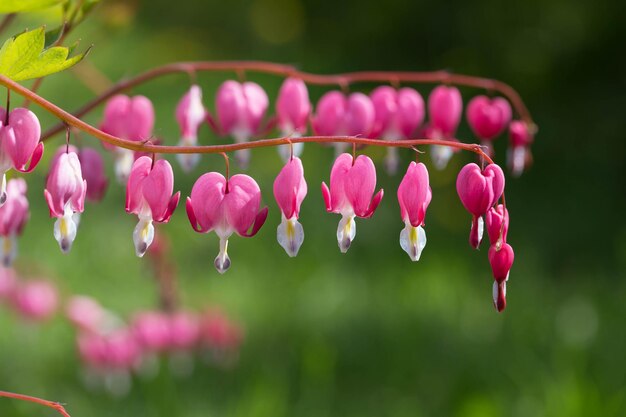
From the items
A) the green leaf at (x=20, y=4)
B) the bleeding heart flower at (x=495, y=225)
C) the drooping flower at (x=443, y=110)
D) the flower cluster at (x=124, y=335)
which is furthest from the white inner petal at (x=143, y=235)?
the flower cluster at (x=124, y=335)

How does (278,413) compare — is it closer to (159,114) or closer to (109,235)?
(109,235)

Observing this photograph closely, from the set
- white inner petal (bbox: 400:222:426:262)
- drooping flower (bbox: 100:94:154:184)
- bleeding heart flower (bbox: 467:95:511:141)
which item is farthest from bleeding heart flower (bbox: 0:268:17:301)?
white inner petal (bbox: 400:222:426:262)

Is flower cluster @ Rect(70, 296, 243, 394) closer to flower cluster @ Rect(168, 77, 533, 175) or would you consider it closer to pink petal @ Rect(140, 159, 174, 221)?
flower cluster @ Rect(168, 77, 533, 175)

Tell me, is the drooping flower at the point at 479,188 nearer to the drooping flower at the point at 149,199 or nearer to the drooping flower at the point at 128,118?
the drooping flower at the point at 149,199

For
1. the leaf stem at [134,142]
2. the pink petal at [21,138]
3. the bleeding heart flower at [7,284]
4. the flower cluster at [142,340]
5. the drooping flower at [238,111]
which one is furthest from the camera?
the bleeding heart flower at [7,284]

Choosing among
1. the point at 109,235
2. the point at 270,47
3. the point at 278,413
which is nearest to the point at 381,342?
the point at 278,413

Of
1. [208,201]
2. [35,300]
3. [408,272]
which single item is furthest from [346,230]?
[408,272]
